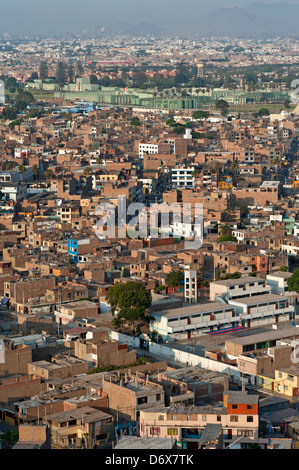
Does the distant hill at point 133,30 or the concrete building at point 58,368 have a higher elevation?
the distant hill at point 133,30

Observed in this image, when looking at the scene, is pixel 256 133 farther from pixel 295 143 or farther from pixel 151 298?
pixel 151 298

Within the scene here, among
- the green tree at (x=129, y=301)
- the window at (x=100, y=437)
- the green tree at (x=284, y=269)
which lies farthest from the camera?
the green tree at (x=284, y=269)

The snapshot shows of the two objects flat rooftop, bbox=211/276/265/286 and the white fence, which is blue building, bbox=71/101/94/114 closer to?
flat rooftop, bbox=211/276/265/286

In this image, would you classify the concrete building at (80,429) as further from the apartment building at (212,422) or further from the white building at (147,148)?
the white building at (147,148)

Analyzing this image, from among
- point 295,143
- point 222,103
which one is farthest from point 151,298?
point 222,103

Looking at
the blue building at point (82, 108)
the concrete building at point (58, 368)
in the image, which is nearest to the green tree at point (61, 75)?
the blue building at point (82, 108)
